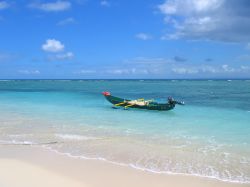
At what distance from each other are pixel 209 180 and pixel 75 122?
1109 cm

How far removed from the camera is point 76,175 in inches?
346

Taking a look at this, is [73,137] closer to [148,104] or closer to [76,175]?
[76,175]

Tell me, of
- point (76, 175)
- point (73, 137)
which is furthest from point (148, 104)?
point (76, 175)

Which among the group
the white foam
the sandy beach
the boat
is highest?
the boat

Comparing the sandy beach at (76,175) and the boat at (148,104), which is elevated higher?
the boat at (148,104)

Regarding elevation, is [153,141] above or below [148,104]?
below

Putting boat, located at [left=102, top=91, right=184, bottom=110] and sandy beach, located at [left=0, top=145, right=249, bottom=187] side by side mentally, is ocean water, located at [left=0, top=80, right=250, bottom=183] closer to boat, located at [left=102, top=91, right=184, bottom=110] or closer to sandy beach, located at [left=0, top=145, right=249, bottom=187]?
sandy beach, located at [left=0, top=145, right=249, bottom=187]

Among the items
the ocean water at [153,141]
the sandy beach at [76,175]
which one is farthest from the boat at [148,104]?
the sandy beach at [76,175]

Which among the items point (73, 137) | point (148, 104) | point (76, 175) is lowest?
point (76, 175)

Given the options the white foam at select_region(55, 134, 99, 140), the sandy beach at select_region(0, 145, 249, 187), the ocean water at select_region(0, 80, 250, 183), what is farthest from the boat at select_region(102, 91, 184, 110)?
the sandy beach at select_region(0, 145, 249, 187)

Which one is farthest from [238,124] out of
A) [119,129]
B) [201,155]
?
[201,155]

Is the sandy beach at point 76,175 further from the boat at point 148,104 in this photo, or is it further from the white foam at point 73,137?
the boat at point 148,104

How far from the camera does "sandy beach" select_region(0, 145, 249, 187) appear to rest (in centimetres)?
813

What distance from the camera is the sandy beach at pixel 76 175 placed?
8133 mm
